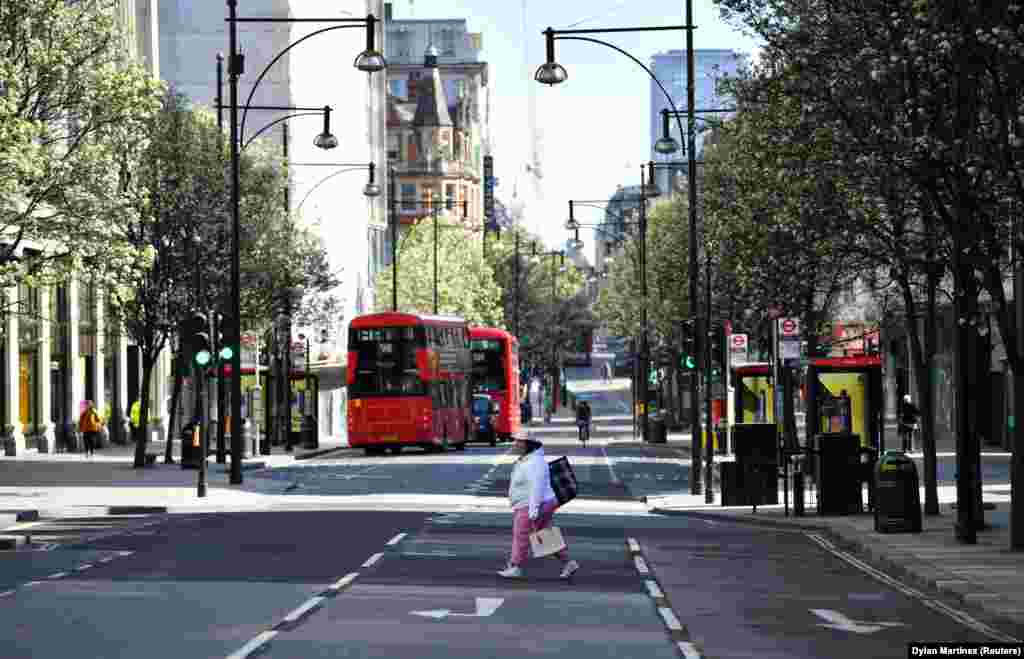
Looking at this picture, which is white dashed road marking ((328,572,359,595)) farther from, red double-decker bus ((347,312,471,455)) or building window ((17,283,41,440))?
red double-decker bus ((347,312,471,455))

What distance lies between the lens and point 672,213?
318 ft

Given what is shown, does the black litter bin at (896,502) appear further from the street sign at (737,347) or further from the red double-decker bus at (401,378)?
the red double-decker bus at (401,378)

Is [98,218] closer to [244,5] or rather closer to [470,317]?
[244,5]

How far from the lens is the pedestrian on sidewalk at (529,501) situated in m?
23.4

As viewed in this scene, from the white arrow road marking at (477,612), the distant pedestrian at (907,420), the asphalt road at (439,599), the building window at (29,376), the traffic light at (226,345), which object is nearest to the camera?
the asphalt road at (439,599)

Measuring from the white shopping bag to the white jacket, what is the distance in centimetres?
25

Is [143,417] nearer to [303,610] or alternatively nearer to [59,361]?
[59,361]

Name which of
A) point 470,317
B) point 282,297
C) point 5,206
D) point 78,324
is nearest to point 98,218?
point 5,206

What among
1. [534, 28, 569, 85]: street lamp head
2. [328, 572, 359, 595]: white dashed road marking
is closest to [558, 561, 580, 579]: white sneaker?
[328, 572, 359, 595]: white dashed road marking

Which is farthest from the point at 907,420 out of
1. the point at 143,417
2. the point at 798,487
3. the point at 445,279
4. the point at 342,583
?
the point at 445,279

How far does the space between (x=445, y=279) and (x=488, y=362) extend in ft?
176

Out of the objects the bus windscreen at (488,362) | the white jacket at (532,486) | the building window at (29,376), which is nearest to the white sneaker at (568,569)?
the white jacket at (532,486)

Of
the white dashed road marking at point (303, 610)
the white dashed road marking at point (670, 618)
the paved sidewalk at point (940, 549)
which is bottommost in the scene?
the white dashed road marking at point (670, 618)

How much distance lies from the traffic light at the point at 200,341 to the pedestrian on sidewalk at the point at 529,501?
18.3m
